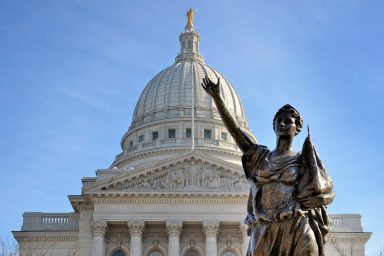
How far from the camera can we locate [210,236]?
54.6m

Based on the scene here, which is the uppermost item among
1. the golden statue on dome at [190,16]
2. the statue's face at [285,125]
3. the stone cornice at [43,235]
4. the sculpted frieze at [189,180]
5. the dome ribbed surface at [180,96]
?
the golden statue on dome at [190,16]

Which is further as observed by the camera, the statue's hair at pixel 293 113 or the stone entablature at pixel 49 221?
the stone entablature at pixel 49 221

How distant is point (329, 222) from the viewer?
5621 millimetres

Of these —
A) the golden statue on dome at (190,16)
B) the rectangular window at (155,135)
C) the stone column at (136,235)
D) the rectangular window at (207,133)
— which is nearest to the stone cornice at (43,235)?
the stone column at (136,235)

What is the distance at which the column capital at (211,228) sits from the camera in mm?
54531

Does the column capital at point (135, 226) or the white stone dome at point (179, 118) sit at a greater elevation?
the white stone dome at point (179, 118)

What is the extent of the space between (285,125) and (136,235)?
4952 cm

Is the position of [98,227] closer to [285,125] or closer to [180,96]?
[180,96]

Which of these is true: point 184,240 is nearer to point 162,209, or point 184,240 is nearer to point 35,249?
point 162,209

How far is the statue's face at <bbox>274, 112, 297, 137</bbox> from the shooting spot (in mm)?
5965

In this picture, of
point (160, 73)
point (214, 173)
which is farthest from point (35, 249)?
point (160, 73)

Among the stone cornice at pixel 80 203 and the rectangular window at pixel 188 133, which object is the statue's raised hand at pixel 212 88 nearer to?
the stone cornice at pixel 80 203

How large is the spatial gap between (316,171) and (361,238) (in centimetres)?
5686

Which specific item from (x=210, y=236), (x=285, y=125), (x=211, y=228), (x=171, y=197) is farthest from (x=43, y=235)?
(x=285, y=125)
